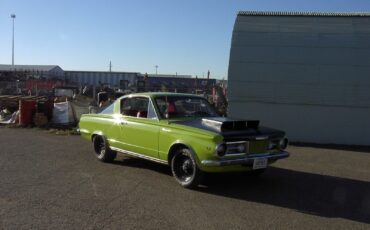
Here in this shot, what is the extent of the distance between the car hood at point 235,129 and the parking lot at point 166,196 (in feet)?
2.95

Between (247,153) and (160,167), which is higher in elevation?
(247,153)

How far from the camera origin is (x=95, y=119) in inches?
408

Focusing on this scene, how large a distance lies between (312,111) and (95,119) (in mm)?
7589

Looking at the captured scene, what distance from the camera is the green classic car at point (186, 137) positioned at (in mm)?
7312

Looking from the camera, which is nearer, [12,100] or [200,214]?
[200,214]

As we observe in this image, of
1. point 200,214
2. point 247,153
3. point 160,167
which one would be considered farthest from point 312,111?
point 200,214

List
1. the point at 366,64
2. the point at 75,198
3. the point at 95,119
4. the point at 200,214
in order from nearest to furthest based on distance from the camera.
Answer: the point at 200,214, the point at 75,198, the point at 95,119, the point at 366,64

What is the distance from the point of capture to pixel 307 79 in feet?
49.0

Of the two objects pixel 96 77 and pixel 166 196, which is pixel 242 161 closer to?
pixel 166 196

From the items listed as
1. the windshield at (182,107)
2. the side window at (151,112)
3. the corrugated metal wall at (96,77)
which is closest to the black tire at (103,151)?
the side window at (151,112)

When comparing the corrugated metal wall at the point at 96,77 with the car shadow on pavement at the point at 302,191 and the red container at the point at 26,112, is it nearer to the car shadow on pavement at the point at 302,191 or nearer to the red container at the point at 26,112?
the red container at the point at 26,112

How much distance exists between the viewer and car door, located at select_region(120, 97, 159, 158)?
8.47 m

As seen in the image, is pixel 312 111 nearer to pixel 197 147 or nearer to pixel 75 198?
pixel 197 147

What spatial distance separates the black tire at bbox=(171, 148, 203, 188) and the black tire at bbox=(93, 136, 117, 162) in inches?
94.7
